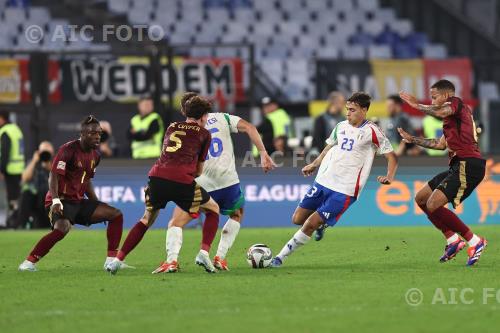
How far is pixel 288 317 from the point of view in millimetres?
9117

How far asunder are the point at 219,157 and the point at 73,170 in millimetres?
1558

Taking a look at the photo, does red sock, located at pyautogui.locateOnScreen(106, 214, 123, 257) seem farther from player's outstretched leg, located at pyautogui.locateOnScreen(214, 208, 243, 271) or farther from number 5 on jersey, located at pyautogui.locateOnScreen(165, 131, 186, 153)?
number 5 on jersey, located at pyautogui.locateOnScreen(165, 131, 186, 153)

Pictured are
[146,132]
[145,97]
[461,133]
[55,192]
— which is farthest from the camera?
[145,97]

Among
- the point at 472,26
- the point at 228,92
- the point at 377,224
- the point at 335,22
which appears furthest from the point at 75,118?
the point at 472,26

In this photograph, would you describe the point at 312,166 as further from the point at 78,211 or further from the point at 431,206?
the point at 78,211

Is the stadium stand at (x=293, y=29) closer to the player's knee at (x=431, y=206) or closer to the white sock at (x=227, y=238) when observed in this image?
the player's knee at (x=431, y=206)

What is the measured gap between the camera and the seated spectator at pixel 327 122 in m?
21.8

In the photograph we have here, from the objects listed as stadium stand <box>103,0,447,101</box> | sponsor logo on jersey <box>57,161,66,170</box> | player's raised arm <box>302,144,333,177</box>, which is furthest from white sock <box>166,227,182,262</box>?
stadium stand <box>103,0,447,101</box>

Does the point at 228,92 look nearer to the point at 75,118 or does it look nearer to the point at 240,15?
the point at 75,118

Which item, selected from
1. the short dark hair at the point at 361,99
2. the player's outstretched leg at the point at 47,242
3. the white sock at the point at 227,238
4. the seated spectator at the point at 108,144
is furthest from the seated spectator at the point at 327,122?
the player's outstretched leg at the point at 47,242

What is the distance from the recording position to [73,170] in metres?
12.8

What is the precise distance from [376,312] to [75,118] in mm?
13065

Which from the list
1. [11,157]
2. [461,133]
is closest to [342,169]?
[461,133]

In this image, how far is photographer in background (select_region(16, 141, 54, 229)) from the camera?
20750mm
